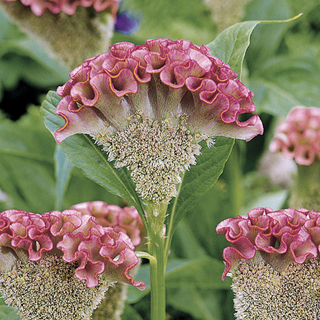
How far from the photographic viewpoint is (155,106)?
39cm

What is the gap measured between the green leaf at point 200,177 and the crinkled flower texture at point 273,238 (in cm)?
7

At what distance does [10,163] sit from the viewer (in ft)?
3.36

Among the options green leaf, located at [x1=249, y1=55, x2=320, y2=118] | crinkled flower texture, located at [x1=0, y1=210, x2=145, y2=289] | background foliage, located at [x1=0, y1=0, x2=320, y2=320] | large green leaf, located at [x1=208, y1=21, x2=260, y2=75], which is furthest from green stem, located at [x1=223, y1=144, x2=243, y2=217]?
crinkled flower texture, located at [x1=0, y1=210, x2=145, y2=289]

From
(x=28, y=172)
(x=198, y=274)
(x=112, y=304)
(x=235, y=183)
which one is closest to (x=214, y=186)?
(x=235, y=183)

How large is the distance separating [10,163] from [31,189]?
8cm

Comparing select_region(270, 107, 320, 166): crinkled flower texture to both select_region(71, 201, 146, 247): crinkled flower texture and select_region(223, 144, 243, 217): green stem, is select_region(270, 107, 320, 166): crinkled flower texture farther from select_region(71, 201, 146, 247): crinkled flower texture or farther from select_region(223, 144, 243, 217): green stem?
select_region(71, 201, 146, 247): crinkled flower texture

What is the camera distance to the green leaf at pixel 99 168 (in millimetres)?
454

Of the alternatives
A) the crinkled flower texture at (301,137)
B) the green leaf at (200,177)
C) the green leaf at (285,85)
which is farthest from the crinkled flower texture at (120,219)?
the green leaf at (285,85)

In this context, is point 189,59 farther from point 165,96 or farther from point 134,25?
point 134,25

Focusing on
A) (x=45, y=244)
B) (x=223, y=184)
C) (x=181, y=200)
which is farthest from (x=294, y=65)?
(x=45, y=244)

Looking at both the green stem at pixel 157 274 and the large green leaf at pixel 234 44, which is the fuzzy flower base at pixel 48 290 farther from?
the large green leaf at pixel 234 44

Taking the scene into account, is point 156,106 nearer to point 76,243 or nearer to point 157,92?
point 157,92

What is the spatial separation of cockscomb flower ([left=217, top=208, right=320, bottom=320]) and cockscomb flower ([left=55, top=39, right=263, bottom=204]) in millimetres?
88

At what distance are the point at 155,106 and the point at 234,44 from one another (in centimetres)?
15
